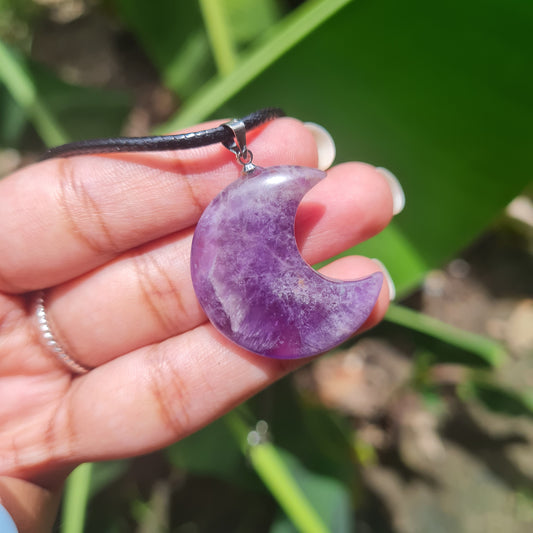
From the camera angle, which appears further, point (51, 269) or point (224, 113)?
point (224, 113)

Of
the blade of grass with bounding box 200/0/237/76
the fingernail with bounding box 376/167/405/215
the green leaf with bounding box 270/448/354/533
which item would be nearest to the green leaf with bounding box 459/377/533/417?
the green leaf with bounding box 270/448/354/533

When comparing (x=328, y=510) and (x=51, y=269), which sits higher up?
(x=51, y=269)

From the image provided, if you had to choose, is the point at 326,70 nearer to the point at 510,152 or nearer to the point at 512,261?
the point at 510,152

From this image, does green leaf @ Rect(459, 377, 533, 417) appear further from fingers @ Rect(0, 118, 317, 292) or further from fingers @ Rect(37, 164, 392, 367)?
fingers @ Rect(0, 118, 317, 292)

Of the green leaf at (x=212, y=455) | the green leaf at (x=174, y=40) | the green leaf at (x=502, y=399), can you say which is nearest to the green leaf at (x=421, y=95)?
the green leaf at (x=174, y=40)

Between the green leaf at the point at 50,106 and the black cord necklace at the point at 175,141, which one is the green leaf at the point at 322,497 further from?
the green leaf at the point at 50,106

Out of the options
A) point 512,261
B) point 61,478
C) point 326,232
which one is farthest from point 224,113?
point 512,261

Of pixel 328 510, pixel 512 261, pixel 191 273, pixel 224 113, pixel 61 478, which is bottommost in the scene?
pixel 512 261
